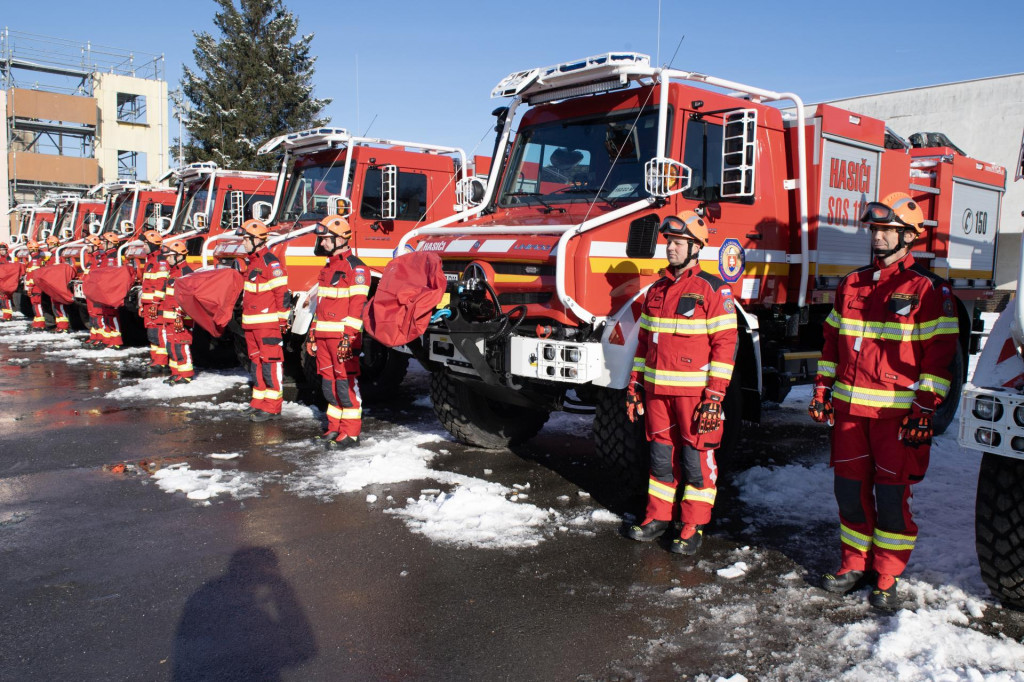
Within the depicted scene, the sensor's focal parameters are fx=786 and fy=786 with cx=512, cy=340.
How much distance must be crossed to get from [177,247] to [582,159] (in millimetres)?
7778

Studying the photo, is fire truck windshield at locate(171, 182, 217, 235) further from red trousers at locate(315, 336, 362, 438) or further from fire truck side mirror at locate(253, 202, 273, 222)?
red trousers at locate(315, 336, 362, 438)

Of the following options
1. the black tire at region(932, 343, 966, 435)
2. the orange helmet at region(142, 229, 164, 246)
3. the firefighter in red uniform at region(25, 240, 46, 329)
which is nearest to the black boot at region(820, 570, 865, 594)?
the black tire at region(932, 343, 966, 435)

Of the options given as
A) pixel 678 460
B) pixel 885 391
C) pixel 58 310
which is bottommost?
pixel 58 310

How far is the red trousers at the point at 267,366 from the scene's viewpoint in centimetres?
790

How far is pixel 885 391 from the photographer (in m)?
3.83

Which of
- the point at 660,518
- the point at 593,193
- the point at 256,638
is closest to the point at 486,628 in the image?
the point at 256,638

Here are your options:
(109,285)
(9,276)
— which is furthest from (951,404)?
(9,276)

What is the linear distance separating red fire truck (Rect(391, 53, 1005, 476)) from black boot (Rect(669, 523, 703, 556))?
59 centimetres

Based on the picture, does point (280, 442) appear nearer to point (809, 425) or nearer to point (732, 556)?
point (732, 556)

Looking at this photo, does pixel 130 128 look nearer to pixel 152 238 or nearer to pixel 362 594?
pixel 152 238

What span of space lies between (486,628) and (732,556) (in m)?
1.61

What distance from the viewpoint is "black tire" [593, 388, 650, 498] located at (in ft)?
16.4

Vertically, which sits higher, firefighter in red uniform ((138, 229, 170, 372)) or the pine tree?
the pine tree

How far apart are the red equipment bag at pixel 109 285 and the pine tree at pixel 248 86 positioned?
16321mm
